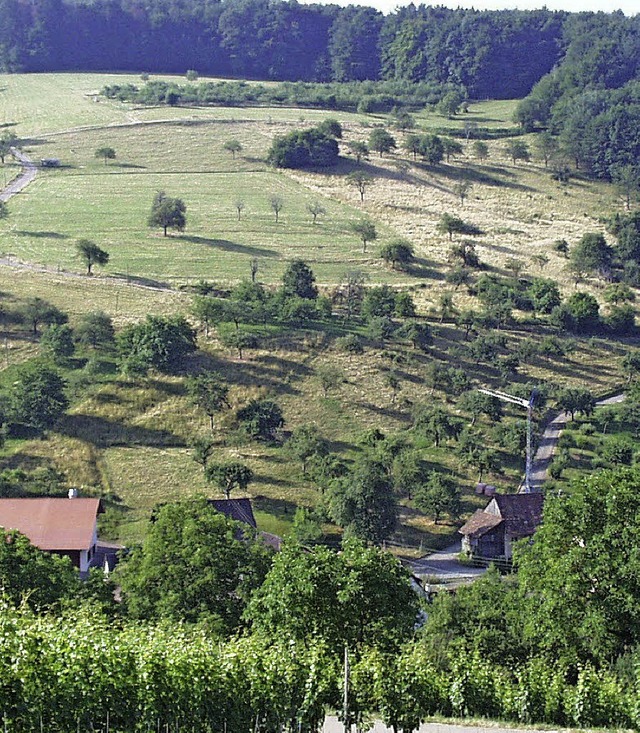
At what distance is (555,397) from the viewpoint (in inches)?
2586

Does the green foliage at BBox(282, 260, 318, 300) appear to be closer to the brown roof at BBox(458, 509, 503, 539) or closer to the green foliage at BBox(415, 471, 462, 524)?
the green foliage at BBox(415, 471, 462, 524)

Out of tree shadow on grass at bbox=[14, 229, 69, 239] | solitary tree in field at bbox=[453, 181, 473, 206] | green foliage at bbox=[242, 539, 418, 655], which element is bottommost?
tree shadow on grass at bbox=[14, 229, 69, 239]

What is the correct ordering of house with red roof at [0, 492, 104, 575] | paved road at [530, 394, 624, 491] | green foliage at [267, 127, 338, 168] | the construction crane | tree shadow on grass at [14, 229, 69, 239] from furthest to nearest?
green foliage at [267, 127, 338, 168], tree shadow on grass at [14, 229, 69, 239], paved road at [530, 394, 624, 491], the construction crane, house with red roof at [0, 492, 104, 575]

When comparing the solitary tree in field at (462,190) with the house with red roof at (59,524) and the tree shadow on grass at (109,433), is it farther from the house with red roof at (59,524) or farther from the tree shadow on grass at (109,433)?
the house with red roof at (59,524)

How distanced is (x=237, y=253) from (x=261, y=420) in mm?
31227

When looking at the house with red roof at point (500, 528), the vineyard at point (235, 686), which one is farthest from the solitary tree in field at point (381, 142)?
the vineyard at point (235, 686)

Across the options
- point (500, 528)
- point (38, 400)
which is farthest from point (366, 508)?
point (38, 400)

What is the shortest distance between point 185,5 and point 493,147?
302ft

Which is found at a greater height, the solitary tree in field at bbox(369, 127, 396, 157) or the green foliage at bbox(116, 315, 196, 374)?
the solitary tree in field at bbox(369, 127, 396, 157)

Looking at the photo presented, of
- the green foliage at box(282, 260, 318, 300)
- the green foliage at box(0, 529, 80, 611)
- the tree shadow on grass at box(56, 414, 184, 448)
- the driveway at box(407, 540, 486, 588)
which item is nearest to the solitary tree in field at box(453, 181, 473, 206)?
the green foliage at box(282, 260, 318, 300)

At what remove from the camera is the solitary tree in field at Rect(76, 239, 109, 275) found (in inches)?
3130

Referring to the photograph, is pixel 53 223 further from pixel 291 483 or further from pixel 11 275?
A: pixel 291 483

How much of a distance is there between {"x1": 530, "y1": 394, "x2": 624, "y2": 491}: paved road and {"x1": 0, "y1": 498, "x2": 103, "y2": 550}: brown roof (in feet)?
77.5

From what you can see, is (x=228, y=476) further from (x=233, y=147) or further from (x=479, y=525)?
(x=233, y=147)
